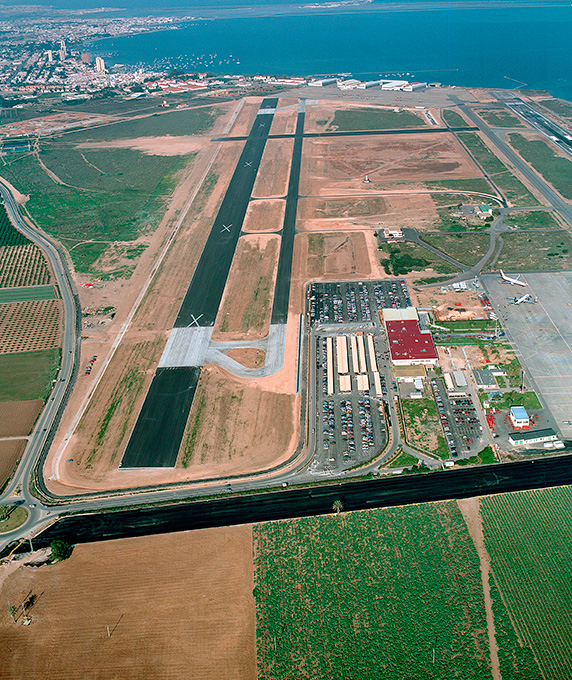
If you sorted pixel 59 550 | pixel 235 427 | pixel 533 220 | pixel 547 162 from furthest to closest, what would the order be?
pixel 547 162
pixel 533 220
pixel 235 427
pixel 59 550

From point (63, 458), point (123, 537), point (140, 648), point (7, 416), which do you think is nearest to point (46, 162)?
point (7, 416)

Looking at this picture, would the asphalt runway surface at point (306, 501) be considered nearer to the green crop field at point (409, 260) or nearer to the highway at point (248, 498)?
the highway at point (248, 498)

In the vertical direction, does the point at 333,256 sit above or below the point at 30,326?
above

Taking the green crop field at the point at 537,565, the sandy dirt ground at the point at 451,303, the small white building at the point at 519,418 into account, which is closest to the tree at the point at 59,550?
the green crop field at the point at 537,565

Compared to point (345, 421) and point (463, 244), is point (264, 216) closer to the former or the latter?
point (463, 244)

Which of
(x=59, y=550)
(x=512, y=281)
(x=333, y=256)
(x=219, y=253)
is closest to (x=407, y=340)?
(x=512, y=281)

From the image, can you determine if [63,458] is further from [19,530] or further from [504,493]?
[504,493]

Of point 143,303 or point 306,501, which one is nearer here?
point 306,501
